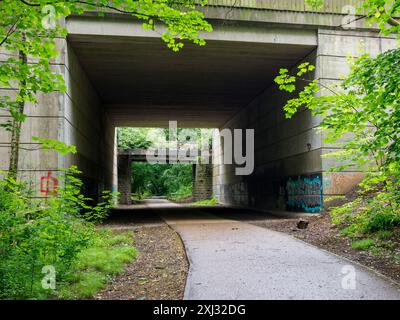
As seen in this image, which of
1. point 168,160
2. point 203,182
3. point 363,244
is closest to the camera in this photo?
point 363,244

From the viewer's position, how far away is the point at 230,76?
18125 millimetres

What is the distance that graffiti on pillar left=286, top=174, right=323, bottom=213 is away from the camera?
1421 centimetres

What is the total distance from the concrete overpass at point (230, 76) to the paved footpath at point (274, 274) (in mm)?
5480

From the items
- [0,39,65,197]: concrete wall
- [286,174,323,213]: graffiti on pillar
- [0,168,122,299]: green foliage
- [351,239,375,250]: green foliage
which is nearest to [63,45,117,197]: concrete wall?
[0,39,65,197]: concrete wall

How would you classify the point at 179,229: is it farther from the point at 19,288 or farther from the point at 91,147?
the point at 91,147

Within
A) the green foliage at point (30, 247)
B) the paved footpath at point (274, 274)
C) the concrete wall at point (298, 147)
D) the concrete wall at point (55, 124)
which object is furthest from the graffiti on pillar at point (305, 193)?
the green foliage at point (30, 247)

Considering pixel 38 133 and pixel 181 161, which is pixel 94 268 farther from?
pixel 181 161

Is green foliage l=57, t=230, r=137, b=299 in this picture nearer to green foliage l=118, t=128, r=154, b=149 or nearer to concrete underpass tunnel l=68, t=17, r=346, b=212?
concrete underpass tunnel l=68, t=17, r=346, b=212

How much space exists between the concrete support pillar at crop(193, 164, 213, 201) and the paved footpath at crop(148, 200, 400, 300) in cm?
2683

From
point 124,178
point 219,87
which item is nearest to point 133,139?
point 124,178

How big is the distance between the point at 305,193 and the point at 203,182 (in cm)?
2145

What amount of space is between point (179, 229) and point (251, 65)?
26.7 feet

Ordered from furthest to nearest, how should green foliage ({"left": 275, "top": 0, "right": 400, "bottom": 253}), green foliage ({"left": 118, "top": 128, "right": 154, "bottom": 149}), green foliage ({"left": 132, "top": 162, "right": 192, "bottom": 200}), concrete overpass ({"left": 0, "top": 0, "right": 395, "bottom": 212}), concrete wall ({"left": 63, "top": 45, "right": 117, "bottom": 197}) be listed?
green foliage ({"left": 132, "top": 162, "right": 192, "bottom": 200}), green foliage ({"left": 118, "top": 128, "right": 154, "bottom": 149}), concrete wall ({"left": 63, "top": 45, "right": 117, "bottom": 197}), concrete overpass ({"left": 0, "top": 0, "right": 395, "bottom": 212}), green foliage ({"left": 275, "top": 0, "right": 400, "bottom": 253})
